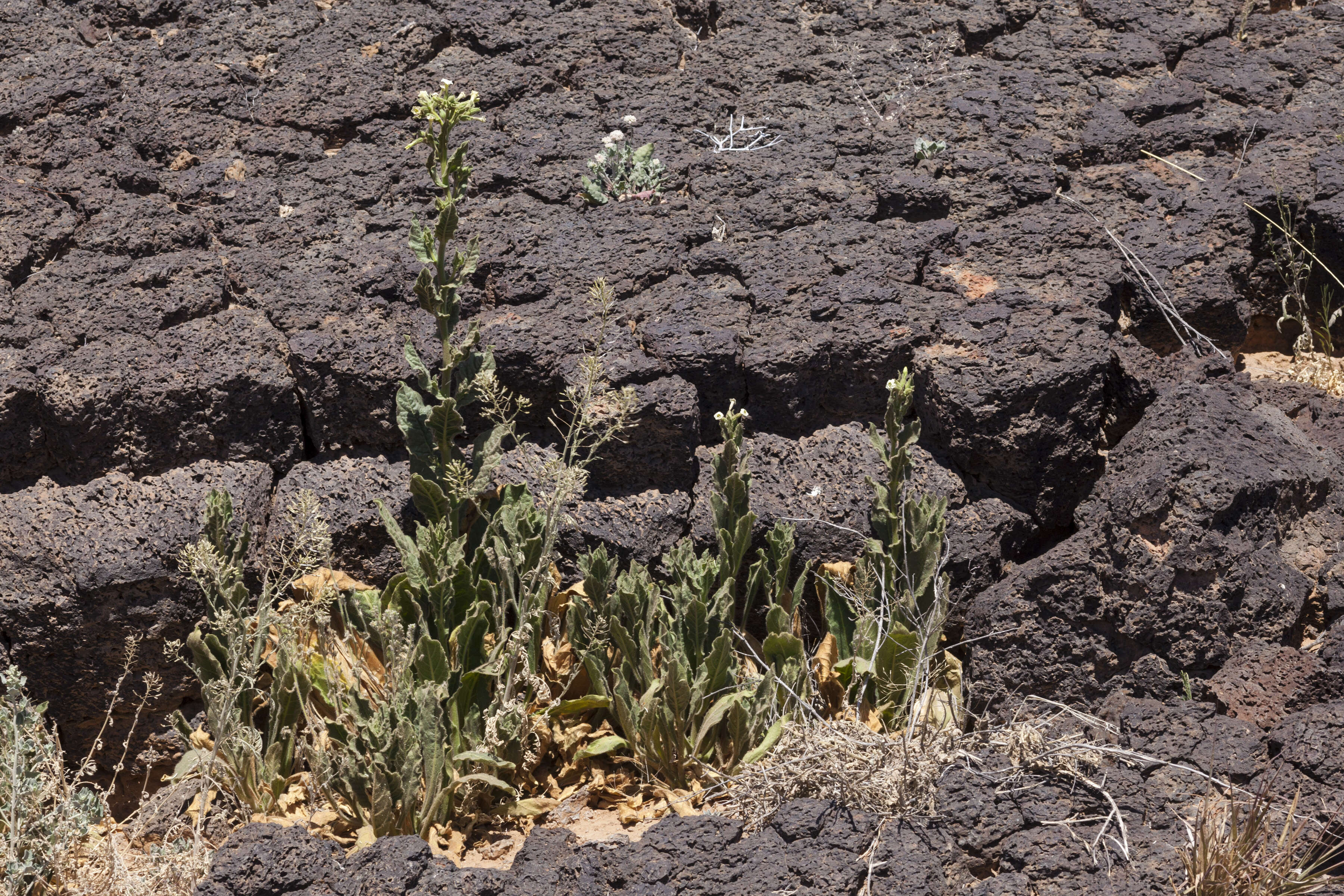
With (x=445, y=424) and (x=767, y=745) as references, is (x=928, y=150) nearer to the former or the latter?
(x=445, y=424)

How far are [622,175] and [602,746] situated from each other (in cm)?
189

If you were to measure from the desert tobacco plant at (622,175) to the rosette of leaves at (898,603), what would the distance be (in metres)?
1.20

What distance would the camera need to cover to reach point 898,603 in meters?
3.13

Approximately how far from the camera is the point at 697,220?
3.93 metres

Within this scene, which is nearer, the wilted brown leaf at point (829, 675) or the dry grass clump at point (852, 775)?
the dry grass clump at point (852, 775)

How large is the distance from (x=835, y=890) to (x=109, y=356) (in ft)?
8.20

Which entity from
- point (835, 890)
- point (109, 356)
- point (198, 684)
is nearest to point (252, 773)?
point (198, 684)

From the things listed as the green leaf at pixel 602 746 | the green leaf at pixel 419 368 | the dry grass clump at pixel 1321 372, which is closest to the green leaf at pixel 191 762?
the green leaf at pixel 602 746

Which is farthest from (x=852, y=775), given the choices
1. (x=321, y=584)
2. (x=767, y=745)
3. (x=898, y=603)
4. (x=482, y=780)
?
(x=321, y=584)

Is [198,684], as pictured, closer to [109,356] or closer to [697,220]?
[109,356]

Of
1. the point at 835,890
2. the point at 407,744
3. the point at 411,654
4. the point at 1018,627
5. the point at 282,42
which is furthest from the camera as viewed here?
the point at 282,42

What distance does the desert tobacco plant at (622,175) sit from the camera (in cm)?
400

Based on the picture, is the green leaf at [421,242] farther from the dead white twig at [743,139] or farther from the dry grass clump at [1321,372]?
the dry grass clump at [1321,372]

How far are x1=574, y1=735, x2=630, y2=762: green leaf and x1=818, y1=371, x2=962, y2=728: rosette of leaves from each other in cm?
61
